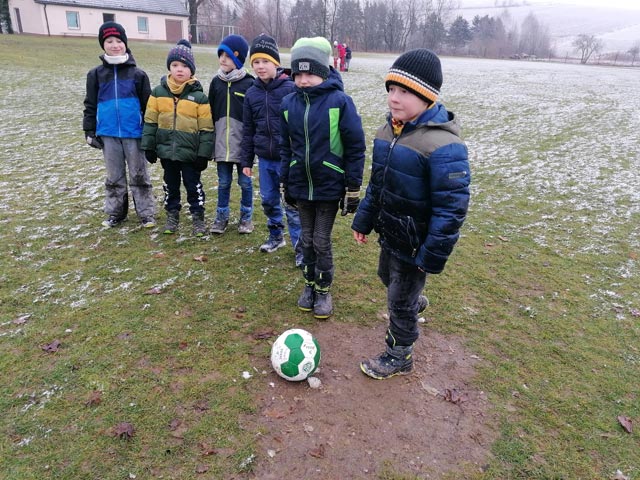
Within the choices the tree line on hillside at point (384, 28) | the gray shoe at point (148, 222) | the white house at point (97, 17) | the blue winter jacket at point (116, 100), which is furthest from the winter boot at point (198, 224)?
the tree line on hillside at point (384, 28)

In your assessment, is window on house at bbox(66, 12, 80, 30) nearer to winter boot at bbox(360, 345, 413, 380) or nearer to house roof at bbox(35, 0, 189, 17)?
house roof at bbox(35, 0, 189, 17)

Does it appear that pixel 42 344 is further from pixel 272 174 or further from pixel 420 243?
pixel 420 243

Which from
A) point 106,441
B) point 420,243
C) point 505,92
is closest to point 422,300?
point 420,243

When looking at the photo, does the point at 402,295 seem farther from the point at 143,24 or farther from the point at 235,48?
the point at 143,24

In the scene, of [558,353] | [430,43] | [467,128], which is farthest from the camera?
[430,43]

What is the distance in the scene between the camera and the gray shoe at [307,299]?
423 centimetres

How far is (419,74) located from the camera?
2.69 meters

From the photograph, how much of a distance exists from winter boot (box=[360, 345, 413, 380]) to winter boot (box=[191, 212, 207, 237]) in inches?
120

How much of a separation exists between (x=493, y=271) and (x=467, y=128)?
359 inches

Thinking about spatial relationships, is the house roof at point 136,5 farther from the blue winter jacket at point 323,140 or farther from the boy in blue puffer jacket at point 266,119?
the blue winter jacket at point 323,140

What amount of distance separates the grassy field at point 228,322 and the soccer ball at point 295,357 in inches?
10.9

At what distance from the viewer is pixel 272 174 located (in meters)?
4.90

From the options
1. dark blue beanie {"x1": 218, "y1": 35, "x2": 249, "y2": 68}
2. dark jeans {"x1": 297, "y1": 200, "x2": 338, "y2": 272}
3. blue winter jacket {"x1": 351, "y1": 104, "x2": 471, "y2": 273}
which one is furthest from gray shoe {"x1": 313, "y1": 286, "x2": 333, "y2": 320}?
dark blue beanie {"x1": 218, "y1": 35, "x2": 249, "y2": 68}

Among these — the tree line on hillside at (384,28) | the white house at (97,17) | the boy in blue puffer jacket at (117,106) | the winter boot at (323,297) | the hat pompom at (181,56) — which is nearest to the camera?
the winter boot at (323,297)
